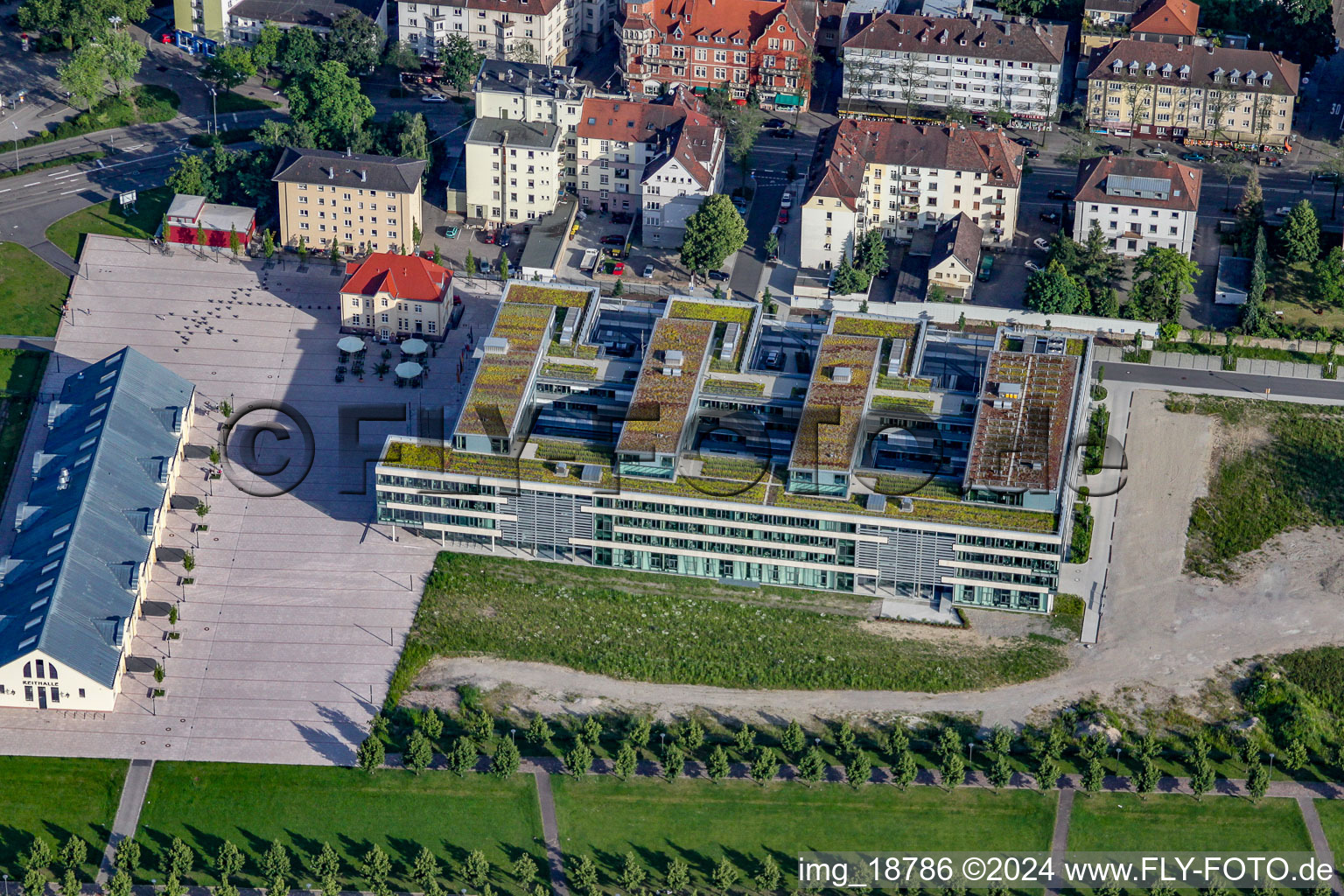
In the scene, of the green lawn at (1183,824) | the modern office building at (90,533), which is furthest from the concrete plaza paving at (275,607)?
the green lawn at (1183,824)

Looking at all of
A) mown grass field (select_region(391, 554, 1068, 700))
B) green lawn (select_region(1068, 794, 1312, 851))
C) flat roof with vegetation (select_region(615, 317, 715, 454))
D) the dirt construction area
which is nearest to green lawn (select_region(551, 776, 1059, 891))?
green lawn (select_region(1068, 794, 1312, 851))

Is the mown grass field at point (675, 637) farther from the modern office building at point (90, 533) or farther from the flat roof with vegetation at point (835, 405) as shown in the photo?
the modern office building at point (90, 533)

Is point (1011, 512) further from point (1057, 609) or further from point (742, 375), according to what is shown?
point (742, 375)

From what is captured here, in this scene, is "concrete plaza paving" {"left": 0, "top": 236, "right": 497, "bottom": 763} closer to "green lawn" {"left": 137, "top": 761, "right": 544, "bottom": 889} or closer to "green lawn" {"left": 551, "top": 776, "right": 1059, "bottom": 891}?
"green lawn" {"left": 137, "top": 761, "right": 544, "bottom": 889}

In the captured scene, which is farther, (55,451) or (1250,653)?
(55,451)

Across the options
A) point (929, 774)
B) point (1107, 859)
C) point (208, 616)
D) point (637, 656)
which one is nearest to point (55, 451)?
point (208, 616)
